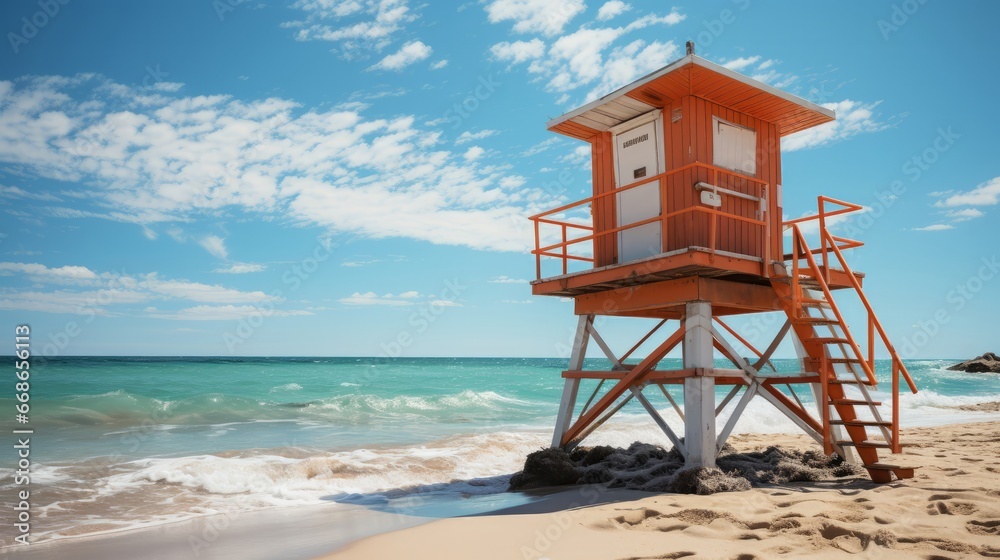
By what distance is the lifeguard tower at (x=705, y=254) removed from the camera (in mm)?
8680

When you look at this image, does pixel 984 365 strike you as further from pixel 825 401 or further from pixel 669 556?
pixel 669 556

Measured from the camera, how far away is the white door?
9.77 m

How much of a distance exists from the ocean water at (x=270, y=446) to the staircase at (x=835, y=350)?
509cm

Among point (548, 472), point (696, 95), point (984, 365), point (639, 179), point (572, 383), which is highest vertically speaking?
point (696, 95)

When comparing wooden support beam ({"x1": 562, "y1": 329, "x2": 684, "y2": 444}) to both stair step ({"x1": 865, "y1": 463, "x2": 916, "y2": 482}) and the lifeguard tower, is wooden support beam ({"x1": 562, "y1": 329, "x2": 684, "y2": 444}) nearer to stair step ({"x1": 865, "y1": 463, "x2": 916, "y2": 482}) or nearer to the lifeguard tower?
the lifeguard tower

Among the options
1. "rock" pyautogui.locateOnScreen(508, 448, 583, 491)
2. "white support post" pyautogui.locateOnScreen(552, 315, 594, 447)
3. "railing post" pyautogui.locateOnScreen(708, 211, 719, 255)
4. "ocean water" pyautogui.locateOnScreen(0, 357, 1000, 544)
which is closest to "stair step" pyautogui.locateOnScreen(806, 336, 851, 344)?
"railing post" pyautogui.locateOnScreen(708, 211, 719, 255)

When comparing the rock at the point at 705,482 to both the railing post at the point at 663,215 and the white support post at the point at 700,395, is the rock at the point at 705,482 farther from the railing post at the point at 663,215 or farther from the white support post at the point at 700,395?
the railing post at the point at 663,215

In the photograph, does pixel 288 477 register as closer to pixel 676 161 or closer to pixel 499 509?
pixel 499 509

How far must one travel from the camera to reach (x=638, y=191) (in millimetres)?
10031

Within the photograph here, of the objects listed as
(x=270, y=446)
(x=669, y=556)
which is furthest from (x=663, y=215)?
(x=270, y=446)

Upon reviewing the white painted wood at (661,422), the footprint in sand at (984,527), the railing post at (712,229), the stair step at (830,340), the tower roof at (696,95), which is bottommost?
the footprint in sand at (984,527)

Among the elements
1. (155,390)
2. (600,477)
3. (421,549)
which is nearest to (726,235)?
(600,477)

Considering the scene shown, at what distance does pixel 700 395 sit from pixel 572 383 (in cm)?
230

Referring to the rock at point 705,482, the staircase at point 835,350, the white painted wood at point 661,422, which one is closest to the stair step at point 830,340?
the staircase at point 835,350
